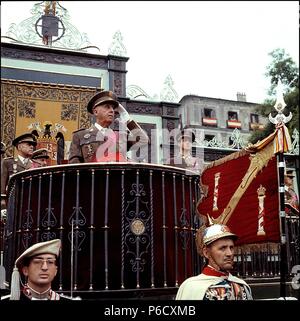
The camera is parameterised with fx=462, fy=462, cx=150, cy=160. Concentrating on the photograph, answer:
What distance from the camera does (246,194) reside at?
4.96 metres

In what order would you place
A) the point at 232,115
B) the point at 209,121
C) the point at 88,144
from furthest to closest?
the point at 232,115, the point at 209,121, the point at 88,144

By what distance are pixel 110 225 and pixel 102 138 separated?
124 centimetres

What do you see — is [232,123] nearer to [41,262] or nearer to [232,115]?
[232,115]

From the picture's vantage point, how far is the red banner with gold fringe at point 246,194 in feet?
15.1

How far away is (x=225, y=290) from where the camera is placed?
352 cm

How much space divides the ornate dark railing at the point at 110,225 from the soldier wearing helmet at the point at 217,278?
39.1 inches

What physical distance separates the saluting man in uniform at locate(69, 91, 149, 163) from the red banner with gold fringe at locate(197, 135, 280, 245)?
104 centimetres

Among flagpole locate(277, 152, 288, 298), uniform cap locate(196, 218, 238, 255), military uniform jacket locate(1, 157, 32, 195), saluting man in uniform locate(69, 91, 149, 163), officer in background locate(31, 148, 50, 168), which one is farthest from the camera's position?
military uniform jacket locate(1, 157, 32, 195)

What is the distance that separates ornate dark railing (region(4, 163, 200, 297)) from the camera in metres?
4.50

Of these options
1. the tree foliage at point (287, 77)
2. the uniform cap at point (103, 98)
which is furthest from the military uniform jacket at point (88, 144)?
the tree foliage at point (287, 77)

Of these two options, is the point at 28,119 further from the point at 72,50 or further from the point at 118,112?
the point at 118,112

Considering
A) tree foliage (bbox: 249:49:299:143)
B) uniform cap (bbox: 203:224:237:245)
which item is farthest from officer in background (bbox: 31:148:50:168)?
tree foliage (bbox: 249:49:299:143)

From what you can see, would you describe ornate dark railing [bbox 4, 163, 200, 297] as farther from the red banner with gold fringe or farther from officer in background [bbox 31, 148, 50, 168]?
officer in background [bbox 31, 148, 50, 168]

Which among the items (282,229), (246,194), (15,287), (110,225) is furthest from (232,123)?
(15,287)
